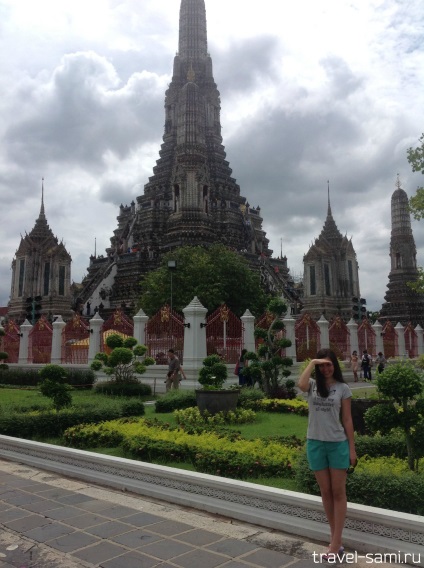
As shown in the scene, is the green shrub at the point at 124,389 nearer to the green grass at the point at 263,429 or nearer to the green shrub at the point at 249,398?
the green grass at the point at 263,429

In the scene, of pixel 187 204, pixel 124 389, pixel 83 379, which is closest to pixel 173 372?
pixel 124 389

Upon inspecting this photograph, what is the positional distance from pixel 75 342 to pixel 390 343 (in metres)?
16.5

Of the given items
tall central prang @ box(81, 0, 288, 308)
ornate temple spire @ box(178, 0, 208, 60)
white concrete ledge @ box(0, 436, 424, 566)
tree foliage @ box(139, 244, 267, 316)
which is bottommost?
white concrete ledge @ box(0, 436, 424, 566)

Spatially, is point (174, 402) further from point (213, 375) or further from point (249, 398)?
point (249, 398)

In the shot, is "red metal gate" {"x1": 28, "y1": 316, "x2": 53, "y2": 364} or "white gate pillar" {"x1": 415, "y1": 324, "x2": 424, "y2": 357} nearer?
"red metal gate" {"x1": 28, "y1": 316, "x2": 53, "y2": 364}

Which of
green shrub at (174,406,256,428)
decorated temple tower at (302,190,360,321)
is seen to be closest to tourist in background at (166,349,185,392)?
green shrub at (174,406,256,428)

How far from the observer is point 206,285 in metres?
30.1

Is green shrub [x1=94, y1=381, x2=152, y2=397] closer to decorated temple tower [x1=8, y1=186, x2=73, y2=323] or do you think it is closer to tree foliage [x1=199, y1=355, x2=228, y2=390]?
tree foliage [x1=199, y1=355, x2=228, y2=390]

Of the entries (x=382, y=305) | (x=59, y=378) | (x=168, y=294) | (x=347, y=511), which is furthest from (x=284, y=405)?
(x=382, y=305)

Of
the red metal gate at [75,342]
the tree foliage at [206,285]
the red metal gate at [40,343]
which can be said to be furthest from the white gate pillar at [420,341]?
the red metal gate at [40,343]

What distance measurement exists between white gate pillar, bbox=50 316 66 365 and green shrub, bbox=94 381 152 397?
19.8 feet

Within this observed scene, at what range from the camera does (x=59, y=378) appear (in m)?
10.6

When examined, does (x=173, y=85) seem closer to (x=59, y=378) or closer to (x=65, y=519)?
(x=59, y=378)

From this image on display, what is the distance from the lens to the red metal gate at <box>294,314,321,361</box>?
2070cm
